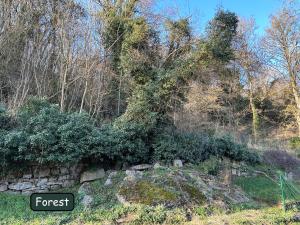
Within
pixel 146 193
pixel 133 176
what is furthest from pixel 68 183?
pixel 146 193

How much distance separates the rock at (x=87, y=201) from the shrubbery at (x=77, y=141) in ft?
4.01

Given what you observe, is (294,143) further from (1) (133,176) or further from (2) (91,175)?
(2) (91,175)

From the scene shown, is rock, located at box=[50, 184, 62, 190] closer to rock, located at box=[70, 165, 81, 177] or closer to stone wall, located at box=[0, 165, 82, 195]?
stone wall, located at box=[0, 165, 82, 195]

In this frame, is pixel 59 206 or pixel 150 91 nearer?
pixel 59 206


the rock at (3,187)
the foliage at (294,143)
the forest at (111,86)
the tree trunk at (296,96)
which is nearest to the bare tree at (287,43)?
the tree trunk at (296,96)

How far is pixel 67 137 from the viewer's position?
7.80 metres

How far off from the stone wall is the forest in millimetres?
243

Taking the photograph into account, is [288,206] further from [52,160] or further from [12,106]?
[12,106]

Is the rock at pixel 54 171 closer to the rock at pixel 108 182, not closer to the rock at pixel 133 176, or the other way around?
the rock at pixel 108 182

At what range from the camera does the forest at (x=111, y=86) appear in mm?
8125

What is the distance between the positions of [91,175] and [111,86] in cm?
537

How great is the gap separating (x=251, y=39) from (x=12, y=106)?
16.3m

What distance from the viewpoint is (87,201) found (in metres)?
6.76

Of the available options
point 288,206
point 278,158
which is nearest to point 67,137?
point 288,206
